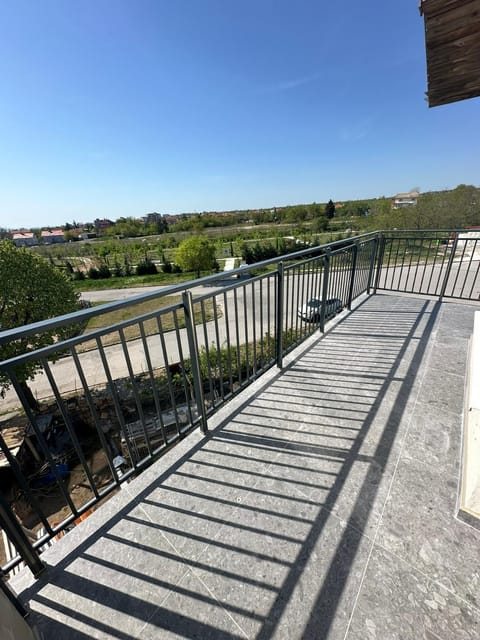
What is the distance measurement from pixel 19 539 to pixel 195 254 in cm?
2635

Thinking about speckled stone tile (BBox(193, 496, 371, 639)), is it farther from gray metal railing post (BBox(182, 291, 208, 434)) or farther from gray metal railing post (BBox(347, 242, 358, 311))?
gray metal railing post (BBox(347, 242, 358, 311))

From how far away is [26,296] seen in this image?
8.17 meters

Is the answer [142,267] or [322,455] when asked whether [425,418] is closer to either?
[322,455]

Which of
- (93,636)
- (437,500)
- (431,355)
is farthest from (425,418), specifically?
(93,636)

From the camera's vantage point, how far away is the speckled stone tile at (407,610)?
1.06 m

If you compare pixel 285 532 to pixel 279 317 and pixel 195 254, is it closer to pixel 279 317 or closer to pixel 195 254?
pixel 279 317

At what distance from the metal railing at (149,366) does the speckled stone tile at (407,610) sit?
1.28 m

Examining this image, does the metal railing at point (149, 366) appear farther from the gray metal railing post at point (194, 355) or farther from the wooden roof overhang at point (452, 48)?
the wooden roof overhang at point (452, 48)

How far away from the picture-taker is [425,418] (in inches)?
81.9

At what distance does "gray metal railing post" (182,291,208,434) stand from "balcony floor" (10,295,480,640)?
0.58 ft

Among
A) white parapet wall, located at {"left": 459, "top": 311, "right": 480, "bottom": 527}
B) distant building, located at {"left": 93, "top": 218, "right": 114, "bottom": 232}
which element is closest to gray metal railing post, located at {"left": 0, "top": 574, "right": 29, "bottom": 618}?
white parapet wall, located at {"left": 459, "top": 311, "right": 480, "bottom": 527}

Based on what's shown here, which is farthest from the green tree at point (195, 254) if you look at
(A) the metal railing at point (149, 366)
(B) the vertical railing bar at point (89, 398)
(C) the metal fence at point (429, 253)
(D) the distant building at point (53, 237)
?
(D) the distant building at point (53, 237)

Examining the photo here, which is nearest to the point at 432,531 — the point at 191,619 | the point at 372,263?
the point at 191,619

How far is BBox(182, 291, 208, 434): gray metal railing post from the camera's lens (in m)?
1.72
